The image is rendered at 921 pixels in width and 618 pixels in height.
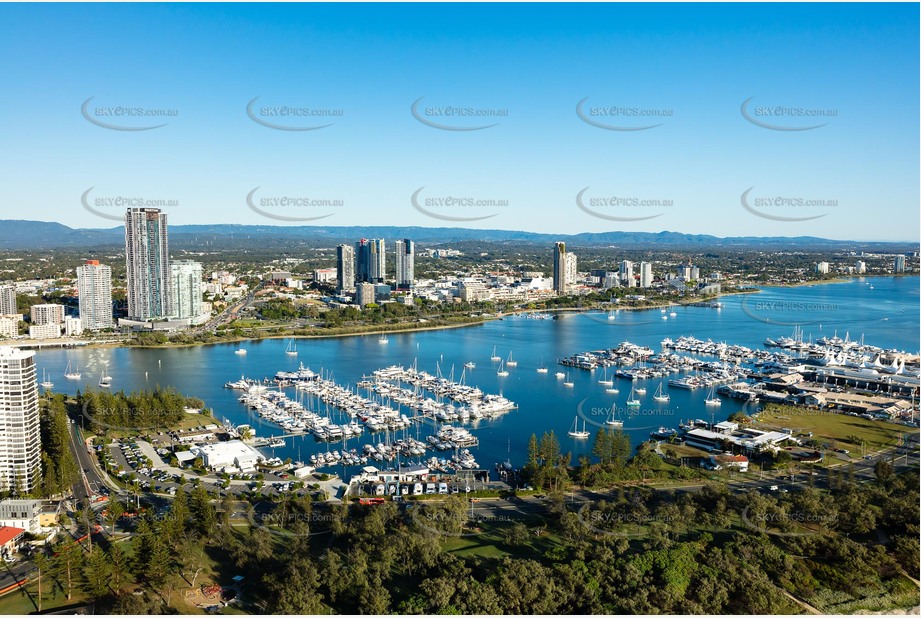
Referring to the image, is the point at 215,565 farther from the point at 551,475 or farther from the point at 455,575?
the point at 551,475

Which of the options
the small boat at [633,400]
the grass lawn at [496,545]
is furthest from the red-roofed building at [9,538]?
the small boat at [633,400]

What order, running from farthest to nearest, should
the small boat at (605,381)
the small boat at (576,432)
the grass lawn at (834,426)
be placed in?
the small boat at (605,381)
the small boat at (576,432)
the grass lawn at (834,426)

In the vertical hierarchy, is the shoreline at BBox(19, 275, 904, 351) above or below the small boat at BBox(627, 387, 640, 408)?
above

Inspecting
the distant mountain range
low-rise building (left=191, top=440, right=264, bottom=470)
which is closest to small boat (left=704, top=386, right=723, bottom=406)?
low-rise building (left=191, top=440, right=264, bottom=470)

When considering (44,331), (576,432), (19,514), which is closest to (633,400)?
(576,432)

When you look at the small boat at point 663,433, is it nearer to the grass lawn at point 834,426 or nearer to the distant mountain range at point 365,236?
the grass lawn at point 834,426

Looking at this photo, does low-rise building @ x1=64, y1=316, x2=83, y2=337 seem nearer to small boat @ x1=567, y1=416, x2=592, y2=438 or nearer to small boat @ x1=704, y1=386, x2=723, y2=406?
small boat @ x1=567, y1=416, x2=592, y2=438

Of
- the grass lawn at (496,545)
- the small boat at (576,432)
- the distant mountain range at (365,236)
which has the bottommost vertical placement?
the grass lawn at (496,545)
